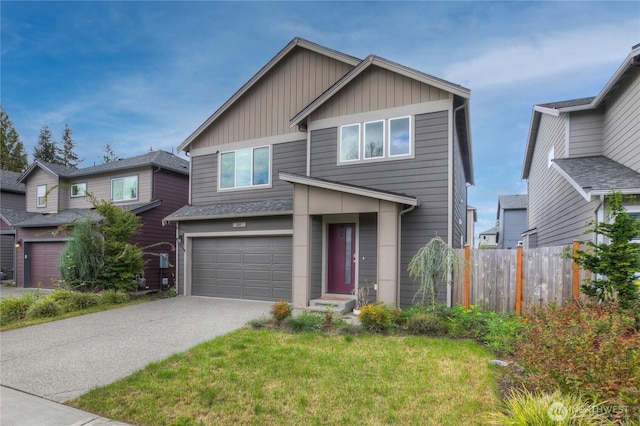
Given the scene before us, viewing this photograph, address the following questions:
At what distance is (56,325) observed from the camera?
316 inches

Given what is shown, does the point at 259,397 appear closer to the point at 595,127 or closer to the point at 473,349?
the point at 473,349

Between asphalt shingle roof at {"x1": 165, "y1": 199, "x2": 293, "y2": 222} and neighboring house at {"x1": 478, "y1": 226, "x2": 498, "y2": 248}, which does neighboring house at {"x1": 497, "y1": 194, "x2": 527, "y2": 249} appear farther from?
asphalt shingle roof at {"x1": 165, "y1": 199, "x2": 293, "y2": 222}

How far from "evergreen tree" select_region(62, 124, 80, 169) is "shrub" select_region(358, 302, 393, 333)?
45637 mm

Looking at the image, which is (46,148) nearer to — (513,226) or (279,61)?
(279,61)

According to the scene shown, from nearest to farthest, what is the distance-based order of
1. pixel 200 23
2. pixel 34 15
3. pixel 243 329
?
pixel 243 329 → pixel 34 15 → pixel 200 23

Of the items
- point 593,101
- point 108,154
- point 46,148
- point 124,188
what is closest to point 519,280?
point 593,101

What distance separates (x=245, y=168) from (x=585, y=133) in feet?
34.9

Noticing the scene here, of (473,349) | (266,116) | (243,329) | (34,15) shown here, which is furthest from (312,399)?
(34,15)

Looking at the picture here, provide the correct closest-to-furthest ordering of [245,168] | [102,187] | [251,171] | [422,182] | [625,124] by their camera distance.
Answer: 1. [625,124]
2. [422,182]
3. [251,171]
4. [245,168]
5. [102,187]

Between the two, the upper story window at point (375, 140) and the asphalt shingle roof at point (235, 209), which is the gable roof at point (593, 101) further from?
the asphalt shingle roof at point (235, 209)

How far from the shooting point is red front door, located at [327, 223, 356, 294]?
962 centimetres

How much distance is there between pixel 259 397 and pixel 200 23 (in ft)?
40.4

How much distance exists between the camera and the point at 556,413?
9.03ft

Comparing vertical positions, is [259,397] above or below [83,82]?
below
